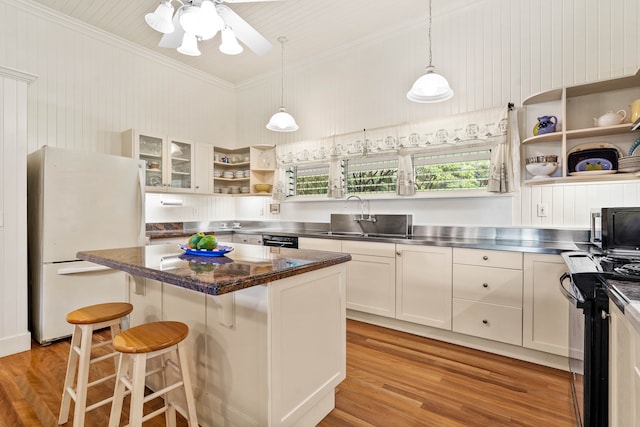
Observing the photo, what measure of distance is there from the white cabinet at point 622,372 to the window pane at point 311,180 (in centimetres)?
329

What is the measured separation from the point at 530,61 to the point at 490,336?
2.41 metres

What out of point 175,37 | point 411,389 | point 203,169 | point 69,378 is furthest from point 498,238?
point 203,169

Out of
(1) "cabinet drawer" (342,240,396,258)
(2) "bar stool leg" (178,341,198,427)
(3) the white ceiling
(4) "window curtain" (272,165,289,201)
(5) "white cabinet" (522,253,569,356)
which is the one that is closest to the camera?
(2) "bar stool leg" (178,341,198,427)

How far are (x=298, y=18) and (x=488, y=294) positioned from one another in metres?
3.28

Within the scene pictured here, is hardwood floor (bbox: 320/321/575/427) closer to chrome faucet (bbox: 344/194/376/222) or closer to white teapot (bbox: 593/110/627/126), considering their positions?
chrome faucet (bbox: 344/194/376/222)

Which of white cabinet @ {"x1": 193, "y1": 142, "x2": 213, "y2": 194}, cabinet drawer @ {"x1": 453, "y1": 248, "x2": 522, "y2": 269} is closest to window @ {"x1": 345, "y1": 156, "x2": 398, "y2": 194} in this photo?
cabinet drawer @ {"x1": 453, "y1": 248, "x2": 522, "y2": 269}

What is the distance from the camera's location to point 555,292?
230 centimetres

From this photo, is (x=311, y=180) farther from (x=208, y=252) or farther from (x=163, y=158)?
(x=208, y=252)

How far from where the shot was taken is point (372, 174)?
152 inches

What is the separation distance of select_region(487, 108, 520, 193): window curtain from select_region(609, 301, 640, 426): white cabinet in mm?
1743

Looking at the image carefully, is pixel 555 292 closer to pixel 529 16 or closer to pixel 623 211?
pixel 623 211

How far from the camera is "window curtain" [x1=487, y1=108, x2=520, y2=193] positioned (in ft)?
9.31

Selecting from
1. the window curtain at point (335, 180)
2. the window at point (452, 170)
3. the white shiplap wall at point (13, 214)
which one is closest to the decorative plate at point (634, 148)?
the window at point (452, 170)

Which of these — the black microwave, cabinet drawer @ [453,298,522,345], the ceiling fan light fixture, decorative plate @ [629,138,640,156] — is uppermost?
the ceiling fan light fixture
